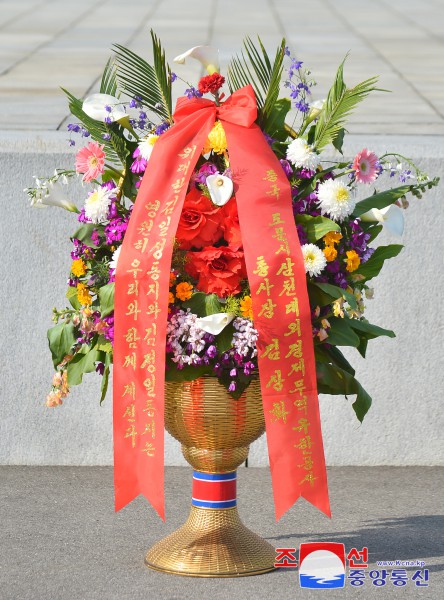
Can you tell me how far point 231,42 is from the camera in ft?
37.0

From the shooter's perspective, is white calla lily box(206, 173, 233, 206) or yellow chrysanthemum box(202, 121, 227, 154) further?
yellow chrysanthemum box(202, 121, 227, 154)

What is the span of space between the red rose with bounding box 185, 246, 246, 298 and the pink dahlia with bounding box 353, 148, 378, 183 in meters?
0.51

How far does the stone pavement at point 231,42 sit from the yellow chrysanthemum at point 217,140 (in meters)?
2.55

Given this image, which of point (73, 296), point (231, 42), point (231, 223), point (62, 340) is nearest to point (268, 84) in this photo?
point (231, 223)

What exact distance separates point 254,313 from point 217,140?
0.60 metres

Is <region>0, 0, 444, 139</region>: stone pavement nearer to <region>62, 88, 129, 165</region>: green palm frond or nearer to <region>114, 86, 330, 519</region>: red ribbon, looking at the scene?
<region>62, 88, 129, 165</region>: green palm frond

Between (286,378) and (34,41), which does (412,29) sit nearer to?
(34,41)

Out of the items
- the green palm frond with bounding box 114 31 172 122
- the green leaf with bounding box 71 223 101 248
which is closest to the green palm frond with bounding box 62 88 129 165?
the green palm frond with bounding box 114 31 172 122

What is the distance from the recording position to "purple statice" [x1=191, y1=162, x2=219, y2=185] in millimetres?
3846

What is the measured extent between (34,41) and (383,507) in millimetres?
7936

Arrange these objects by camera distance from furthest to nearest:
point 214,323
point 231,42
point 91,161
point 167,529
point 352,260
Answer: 1. point 231,42
2. point 167,529
3. point 91,161
4. point 352,260
5. point 214,323

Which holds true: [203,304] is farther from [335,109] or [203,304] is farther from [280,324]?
[335,109]

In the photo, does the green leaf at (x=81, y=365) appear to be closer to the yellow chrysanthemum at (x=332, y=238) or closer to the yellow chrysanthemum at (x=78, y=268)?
the yellow chrysanthemum at (x=78, y=268)

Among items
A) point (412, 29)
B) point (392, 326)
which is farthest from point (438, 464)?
point (412, 29)
